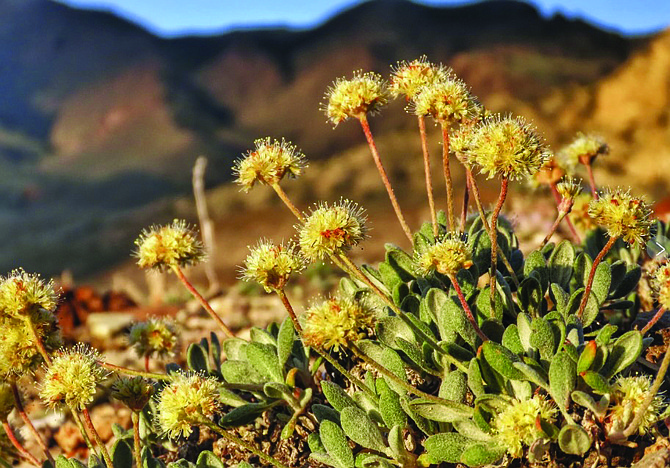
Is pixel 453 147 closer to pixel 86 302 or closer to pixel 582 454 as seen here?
pixel 582 454

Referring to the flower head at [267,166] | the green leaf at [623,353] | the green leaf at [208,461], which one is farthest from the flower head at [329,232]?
the green leaf at [623,353]

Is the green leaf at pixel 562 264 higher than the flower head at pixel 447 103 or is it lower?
lower

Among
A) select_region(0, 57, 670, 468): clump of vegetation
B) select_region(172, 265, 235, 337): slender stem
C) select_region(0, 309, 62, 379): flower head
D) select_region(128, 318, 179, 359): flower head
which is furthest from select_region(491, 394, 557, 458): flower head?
select_region(0, 309, 62, 379): flower head

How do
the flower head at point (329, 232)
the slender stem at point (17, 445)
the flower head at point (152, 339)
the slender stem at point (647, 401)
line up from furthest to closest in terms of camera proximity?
the flower head at point (152, 339) → the slender stem at point (17, 445) → the flower head at point (329, 232) → the slender stem at point (647, 401)

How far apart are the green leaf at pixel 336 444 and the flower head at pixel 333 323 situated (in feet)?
1.29

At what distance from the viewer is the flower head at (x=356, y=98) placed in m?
2.96

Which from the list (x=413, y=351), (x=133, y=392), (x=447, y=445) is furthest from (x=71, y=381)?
(x=447, y=445)

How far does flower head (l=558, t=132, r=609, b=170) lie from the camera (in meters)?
3.70

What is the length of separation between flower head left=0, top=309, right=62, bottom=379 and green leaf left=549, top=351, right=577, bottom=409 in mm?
1960

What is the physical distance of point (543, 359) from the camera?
2.55 m

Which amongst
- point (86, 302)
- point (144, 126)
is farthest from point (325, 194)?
point (144, 126)

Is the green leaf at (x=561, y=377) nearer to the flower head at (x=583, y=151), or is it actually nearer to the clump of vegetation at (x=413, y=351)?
Result: the clump of vegetation at (x=413, y=351)

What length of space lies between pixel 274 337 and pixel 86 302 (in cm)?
601

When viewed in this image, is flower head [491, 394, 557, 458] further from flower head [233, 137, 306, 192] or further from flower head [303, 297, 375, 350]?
flower head [233, 137, 306, 192]
